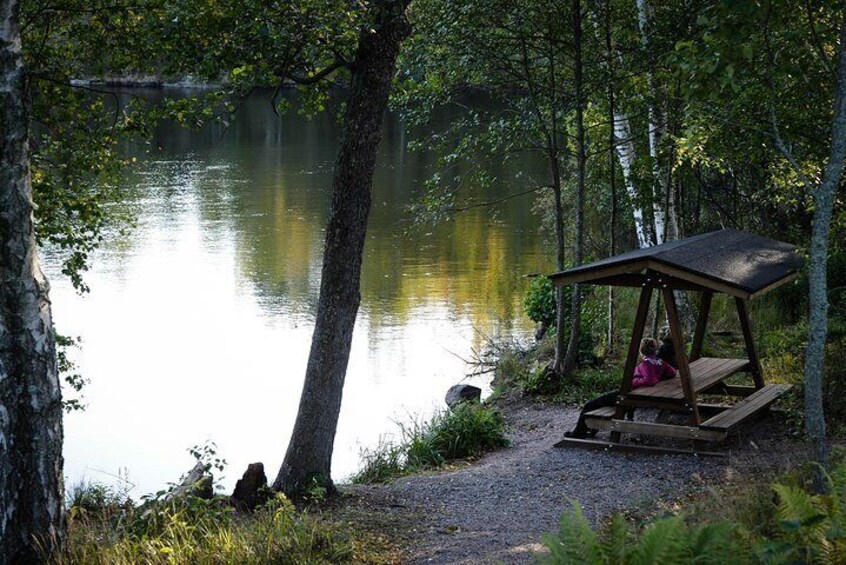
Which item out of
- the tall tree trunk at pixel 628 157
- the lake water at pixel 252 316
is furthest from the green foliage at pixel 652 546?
the tall tree trunk at pixel 628 157

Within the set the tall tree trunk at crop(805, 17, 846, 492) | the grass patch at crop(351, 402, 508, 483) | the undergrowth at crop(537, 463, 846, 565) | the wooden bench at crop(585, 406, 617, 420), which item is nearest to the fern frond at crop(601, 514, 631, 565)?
the undergrowth at crop(537, 463, 846, 565)

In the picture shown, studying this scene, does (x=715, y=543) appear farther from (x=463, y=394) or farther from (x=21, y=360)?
(x=463, y=394)

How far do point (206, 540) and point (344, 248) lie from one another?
3352mm

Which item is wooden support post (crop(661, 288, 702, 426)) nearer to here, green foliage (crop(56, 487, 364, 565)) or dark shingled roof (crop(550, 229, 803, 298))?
dark shingled roof (crop(550, 229, 803, 298))

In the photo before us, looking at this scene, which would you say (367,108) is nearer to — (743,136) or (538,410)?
(743,136)

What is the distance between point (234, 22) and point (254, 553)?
14.1 ft

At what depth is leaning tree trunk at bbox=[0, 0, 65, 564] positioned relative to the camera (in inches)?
279

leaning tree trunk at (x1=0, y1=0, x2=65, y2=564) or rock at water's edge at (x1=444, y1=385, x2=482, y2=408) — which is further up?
leaning tree trunk at (x1=0, y1=0, x2=65, y2=564)

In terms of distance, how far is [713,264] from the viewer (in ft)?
37.0

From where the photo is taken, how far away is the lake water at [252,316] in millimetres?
16766

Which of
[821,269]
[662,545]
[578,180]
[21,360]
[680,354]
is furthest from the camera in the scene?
[578,180]

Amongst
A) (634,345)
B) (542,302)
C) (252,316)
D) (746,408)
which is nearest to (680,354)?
(634,345)

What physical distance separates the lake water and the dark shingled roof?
4.84 m

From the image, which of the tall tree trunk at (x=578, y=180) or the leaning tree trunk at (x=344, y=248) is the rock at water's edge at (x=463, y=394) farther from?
the leaning tree trunk at (x=344, y=248)
